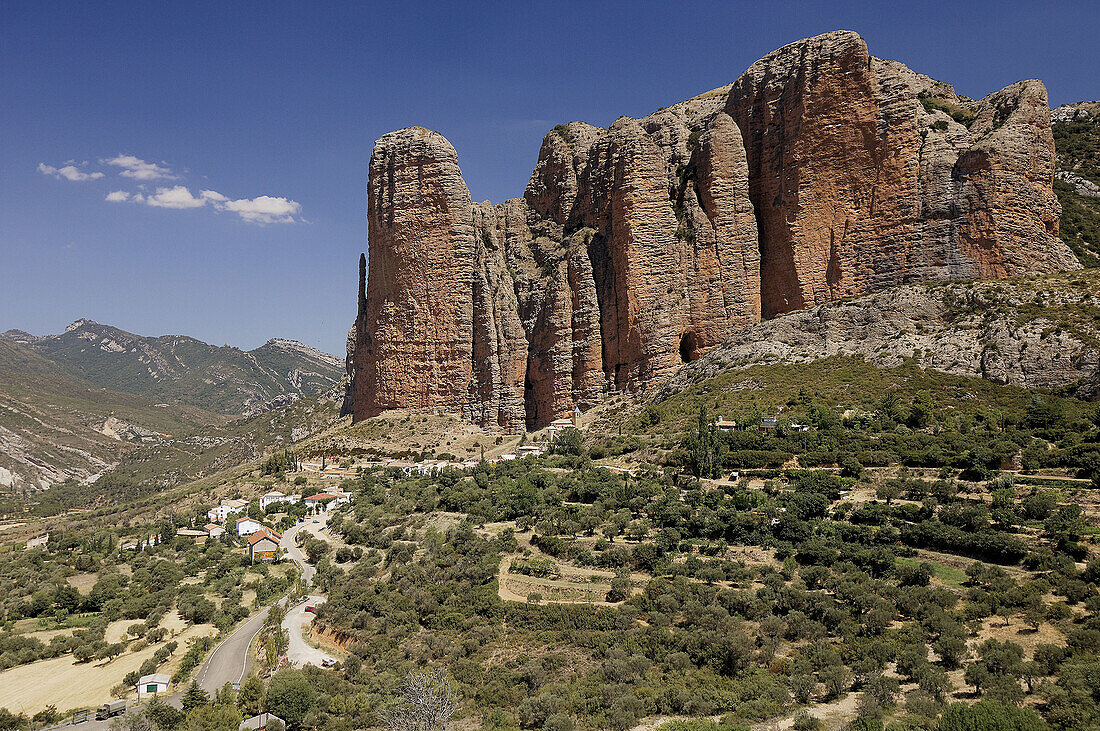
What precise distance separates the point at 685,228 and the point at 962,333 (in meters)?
19.7

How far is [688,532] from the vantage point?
27719 mm

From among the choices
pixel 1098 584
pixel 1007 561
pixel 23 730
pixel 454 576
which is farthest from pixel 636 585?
pixel 23 730

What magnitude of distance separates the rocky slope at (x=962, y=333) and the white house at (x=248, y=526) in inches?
1112

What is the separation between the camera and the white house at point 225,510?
47.8m

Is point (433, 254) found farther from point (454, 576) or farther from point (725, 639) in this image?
point (725, 639)

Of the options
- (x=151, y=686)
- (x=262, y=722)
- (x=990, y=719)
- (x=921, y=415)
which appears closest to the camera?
(x=990, y=719)

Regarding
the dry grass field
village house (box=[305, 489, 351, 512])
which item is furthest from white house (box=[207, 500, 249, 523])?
the dry grass field

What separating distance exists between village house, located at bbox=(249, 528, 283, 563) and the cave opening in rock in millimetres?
30029

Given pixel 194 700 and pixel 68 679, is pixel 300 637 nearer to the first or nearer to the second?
pixel 194 700

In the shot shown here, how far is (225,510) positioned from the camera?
164ft

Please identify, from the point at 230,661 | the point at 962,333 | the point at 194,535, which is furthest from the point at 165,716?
the point at 962,333

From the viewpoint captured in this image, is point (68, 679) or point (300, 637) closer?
point (300, 637)

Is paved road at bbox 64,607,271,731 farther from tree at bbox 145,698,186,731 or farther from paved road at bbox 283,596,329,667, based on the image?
tree at bbox 145,698,186,731

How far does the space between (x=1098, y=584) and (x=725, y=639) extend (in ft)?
34.2
